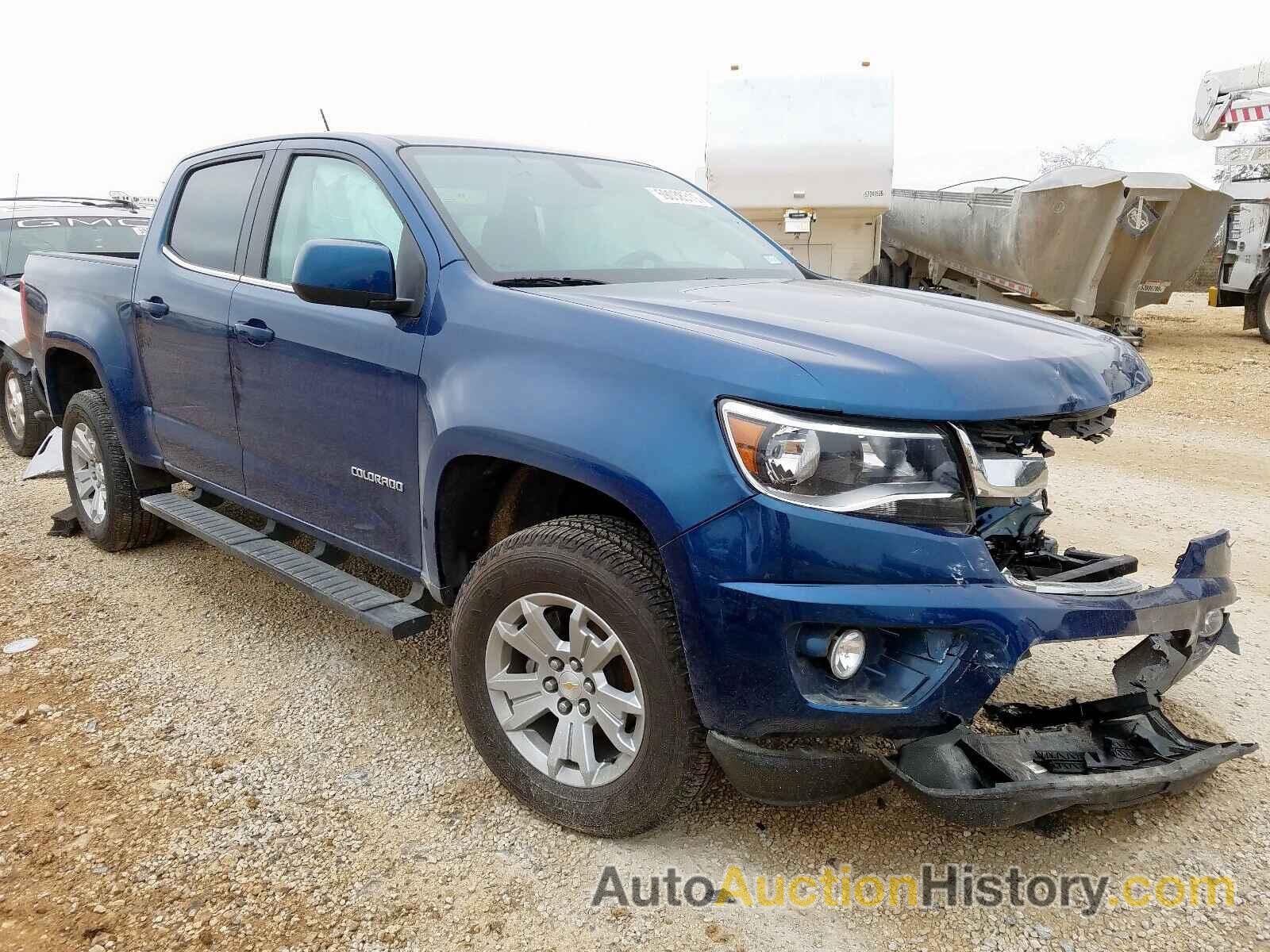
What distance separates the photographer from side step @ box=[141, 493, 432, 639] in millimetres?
2943

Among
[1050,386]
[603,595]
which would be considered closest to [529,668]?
[603,595]

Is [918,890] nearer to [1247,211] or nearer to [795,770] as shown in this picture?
[795,770]

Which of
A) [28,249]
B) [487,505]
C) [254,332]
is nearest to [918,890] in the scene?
[487,505]

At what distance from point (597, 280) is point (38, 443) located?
20.1 feet

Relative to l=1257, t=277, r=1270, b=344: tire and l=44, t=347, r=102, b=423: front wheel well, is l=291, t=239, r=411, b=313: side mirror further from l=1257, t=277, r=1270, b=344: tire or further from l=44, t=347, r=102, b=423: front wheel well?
l=1257, t=277, r=1270, b=344: tire

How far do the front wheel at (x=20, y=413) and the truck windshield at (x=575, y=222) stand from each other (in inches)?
209

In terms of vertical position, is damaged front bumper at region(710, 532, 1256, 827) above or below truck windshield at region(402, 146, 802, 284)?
below

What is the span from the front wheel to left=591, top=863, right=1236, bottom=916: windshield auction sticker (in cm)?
648

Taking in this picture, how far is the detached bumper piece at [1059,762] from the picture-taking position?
209 cm

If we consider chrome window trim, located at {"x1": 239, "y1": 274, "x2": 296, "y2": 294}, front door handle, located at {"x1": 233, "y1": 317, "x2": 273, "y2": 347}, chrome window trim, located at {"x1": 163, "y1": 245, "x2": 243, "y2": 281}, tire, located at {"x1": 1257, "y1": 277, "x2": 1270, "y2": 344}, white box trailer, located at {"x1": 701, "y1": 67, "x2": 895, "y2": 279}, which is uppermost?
white box trailer, located at {"x1": 701, "y1": 67, "x2": 895, "y2": 279}

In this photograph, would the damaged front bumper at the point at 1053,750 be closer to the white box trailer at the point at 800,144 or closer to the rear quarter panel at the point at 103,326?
the rear quarter panel at the point at 103,326

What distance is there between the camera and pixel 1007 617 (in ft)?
6.70

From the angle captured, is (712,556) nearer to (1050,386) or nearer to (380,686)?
(1050,386)

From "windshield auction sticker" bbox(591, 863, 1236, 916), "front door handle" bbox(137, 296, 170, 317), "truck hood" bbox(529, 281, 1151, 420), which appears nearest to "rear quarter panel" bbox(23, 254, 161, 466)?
"front door handle" bbox(137, 296, 170, 317)
